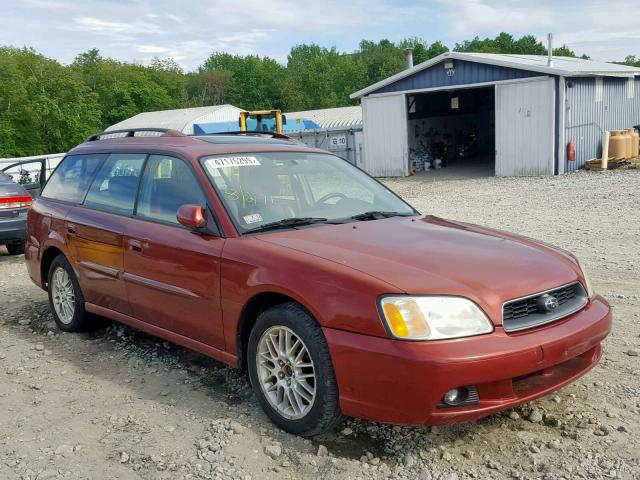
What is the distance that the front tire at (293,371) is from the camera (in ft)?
11.1

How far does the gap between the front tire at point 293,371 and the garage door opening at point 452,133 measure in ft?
62.6

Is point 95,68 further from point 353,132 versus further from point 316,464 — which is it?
point 316,464

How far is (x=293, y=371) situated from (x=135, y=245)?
5.64ft

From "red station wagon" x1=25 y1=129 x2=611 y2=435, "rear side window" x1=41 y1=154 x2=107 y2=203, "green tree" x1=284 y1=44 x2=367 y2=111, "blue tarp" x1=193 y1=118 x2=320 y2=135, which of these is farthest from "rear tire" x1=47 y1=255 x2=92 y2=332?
"green tree" x1=284 y1=44 x2=367 y2=111

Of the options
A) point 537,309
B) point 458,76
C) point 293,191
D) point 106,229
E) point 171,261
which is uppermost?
point 458,76

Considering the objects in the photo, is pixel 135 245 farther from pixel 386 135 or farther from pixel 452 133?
pixel 452 133

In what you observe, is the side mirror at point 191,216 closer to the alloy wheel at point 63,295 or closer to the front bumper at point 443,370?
the front bumper at point 443,370

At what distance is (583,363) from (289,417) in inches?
66.9

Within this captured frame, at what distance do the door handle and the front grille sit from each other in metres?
2.63

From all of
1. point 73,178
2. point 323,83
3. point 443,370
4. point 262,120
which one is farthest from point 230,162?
point 323,83

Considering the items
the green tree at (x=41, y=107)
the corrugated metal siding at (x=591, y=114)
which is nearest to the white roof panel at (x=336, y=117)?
the corrugated metal siding at (x=591, y=114)

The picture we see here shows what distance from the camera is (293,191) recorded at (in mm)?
4562

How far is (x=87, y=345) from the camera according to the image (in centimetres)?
546

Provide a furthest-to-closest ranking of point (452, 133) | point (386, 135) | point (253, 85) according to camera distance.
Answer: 1. point (253, 85)
2. point (452, 133)
3. point (386, 135)
